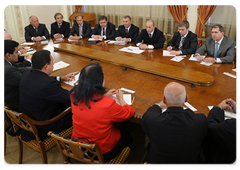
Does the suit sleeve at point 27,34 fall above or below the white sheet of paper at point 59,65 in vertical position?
above

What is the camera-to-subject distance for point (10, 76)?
2240 millimetres

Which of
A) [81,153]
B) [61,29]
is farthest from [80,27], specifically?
[81,153]

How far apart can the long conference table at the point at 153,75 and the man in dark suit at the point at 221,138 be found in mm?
176

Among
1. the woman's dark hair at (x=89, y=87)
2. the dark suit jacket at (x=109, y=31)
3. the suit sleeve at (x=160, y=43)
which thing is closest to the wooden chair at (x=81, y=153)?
the woman's dark hair at (x=89, y=87)

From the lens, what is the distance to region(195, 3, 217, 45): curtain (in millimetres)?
4977

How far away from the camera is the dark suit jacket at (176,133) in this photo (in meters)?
1.41

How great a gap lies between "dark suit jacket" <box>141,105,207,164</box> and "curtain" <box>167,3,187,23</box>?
4588 millimetres

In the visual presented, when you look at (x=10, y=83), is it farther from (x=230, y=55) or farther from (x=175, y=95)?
(x=230, y=55)

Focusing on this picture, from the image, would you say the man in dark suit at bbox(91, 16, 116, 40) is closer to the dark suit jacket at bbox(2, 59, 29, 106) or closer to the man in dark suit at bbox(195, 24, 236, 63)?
the man in dark suit at bbox(195, 24, 236, 63)

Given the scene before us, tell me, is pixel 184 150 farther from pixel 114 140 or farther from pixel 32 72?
pixel 32 72

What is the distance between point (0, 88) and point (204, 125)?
78.6 inches

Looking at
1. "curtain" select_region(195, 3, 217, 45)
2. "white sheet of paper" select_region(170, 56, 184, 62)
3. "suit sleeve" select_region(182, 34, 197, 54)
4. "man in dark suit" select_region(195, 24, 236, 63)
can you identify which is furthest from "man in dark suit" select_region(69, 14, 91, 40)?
"man in dark suit" select_region(195, 24, 236, 63)

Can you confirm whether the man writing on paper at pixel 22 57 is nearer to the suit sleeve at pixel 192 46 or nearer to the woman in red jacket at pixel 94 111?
the woman in red jacket at pixel 94 111

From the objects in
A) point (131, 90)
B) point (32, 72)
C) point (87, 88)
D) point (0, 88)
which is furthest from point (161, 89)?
point (0, 88)
